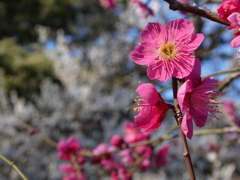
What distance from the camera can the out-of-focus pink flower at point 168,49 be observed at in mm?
535

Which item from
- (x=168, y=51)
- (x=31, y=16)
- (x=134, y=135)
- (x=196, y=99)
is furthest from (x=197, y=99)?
(x=31, y=16)

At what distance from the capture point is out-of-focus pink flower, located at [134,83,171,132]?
0.53m

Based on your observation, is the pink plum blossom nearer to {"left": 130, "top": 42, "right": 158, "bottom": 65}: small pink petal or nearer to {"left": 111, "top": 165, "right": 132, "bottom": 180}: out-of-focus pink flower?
{"left": 130, "top": 42, "right": 158, "bottom": 65}: small pink petal

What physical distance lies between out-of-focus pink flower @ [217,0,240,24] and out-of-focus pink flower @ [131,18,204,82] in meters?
0.05

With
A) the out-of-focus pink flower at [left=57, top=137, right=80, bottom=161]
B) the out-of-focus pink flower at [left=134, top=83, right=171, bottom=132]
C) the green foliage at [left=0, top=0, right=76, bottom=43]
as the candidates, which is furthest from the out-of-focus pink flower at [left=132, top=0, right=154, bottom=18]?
the green foliage at [left=0, top=0, right=76, bottom=43]

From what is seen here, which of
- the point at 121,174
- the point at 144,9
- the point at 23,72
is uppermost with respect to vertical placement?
the point at 23,72

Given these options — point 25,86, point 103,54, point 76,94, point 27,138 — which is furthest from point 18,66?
point 27,138

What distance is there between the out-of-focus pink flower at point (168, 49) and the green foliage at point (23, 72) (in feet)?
18.3

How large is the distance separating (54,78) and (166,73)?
5.90 m

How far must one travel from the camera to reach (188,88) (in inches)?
19.7

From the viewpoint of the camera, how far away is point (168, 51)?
24.1 inches

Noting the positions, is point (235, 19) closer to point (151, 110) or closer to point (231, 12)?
point (231, 12)

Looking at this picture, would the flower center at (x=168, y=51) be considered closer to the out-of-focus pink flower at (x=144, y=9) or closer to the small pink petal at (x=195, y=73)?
the small pink petal at (x=195, y=73)

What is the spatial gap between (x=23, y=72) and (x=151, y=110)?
628 cm
